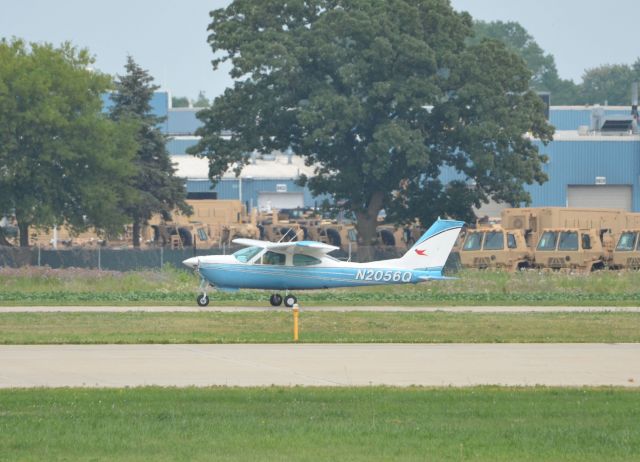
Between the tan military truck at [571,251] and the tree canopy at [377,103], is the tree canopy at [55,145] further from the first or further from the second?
the tan military truck at [571,251]

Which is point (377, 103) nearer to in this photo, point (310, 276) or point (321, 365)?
point (310, 276)

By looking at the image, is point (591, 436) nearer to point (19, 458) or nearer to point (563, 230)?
point (19, 458)

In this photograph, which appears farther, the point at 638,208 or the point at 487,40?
the point at 638,208

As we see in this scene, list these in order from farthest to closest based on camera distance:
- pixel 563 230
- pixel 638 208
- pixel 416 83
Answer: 1. pixel 638 208
2. pixel 416 83
3. pixel 563 230

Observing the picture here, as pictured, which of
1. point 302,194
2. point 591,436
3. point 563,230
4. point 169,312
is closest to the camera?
point 591,436

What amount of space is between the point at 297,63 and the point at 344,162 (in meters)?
5.52

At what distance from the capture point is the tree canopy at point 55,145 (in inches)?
2372

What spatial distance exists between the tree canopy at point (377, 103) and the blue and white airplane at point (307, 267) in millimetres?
22163

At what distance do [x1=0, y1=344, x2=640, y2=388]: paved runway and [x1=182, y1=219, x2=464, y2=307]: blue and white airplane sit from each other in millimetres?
12583

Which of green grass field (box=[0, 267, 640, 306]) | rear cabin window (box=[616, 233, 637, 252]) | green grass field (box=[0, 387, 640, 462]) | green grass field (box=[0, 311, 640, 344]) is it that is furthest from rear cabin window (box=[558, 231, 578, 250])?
green grass field (box=[0, 387, 640, 462])

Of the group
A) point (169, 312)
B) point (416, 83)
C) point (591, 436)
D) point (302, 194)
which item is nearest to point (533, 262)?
point (416, 83)

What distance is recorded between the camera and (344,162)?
64188 mm

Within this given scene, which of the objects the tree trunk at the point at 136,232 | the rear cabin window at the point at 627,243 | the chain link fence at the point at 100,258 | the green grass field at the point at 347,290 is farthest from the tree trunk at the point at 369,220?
the rear cabin window at the point at 627,243

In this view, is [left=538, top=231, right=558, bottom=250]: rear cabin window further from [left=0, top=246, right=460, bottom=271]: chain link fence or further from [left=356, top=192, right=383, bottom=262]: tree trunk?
[left=356, top=192, right=383, bottom=262]: tree trunk
